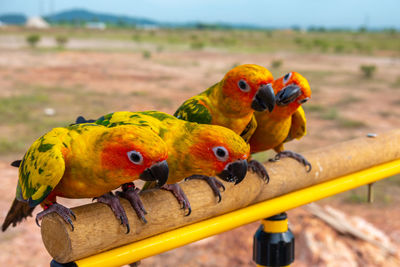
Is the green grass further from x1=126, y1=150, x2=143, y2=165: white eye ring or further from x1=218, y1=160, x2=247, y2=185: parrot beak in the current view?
x1=126, y1=150, x2=143, y2=165: white eye ring

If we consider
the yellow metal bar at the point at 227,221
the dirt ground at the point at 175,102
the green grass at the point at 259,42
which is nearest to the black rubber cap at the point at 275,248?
the yellow metal bar at the point at 227,221

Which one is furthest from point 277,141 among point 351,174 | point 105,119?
point 105,119

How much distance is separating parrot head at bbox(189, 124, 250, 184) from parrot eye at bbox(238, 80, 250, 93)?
0.37 meters

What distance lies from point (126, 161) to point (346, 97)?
12419 mm

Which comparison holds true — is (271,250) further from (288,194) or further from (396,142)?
(396,142)

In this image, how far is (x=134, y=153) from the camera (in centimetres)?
151

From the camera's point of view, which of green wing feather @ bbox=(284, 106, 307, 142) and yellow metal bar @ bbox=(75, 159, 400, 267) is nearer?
yellow metal bar @ bbox=(75, 159, 400, 267)

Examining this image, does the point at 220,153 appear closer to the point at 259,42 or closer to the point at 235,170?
the point at 235,170

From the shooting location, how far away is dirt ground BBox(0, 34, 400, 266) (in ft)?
14.1

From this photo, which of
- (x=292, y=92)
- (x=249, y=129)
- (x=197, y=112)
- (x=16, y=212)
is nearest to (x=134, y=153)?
(x=197, y=112)

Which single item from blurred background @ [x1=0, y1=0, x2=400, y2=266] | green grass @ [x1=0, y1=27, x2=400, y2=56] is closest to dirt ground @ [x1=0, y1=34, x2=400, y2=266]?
blurred background @ [x1=0, y1=0, x2=400, y2=266]

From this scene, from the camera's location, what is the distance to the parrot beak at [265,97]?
201cm

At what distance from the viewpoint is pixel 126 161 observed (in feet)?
5.09

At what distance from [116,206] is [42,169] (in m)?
0.29
